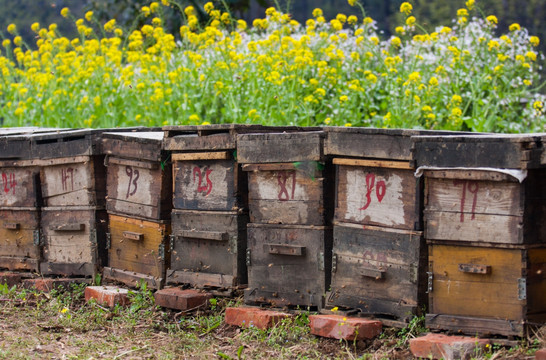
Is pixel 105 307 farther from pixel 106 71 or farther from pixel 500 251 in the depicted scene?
pixel 106 71

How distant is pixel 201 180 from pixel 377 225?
4.68 ft

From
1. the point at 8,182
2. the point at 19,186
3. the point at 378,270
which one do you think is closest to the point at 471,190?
the point at 378,270

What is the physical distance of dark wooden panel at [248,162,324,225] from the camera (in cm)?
499

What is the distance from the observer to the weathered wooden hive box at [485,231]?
13.5 feet

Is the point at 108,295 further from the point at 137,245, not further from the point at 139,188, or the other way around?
the point at 139,188

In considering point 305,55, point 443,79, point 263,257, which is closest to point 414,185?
point 263,257

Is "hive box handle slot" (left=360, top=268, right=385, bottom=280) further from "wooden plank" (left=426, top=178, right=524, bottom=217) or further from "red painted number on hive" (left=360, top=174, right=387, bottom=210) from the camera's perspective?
"wooden plank" (left=426, top=178, right=524, bottom=217)

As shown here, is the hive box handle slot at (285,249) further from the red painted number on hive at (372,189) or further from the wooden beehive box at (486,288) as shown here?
the wooden beehive box at (486,288)

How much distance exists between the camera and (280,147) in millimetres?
5109

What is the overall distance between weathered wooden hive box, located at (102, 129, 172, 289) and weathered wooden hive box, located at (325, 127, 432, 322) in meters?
1.43

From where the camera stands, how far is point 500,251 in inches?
166

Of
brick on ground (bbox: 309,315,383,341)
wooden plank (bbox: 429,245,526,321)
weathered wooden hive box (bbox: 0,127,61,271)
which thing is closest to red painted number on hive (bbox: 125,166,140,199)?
weathered wooden hive box (bbox: 0,127,61,271)

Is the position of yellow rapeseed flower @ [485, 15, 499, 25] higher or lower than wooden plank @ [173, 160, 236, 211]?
higher

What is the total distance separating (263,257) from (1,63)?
6.32 metres
